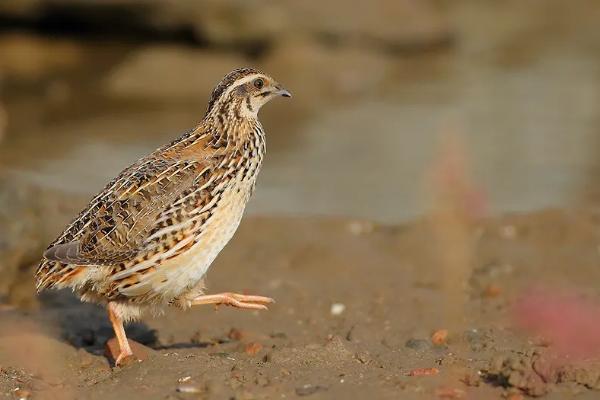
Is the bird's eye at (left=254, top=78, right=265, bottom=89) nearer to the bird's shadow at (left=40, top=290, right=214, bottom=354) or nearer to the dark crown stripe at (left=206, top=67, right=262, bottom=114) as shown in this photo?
the dark crown stripe at (left=206, top=67, right=262, bottom=114)

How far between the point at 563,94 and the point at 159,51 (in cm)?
659

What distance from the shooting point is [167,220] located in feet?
24.8

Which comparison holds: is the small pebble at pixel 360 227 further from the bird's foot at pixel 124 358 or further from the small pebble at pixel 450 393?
the small pebble at pixel 450 393

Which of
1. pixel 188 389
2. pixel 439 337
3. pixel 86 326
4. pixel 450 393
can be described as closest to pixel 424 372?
pixel 450 393

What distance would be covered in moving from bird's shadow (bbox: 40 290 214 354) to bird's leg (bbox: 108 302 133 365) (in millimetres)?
605

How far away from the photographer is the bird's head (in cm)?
799

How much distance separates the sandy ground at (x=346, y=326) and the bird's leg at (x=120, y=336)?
0.36 feet

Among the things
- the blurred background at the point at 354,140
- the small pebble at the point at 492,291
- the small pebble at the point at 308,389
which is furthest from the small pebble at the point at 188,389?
the small pebble at the point at 492,291

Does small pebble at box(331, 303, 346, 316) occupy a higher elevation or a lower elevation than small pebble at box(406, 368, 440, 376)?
higher

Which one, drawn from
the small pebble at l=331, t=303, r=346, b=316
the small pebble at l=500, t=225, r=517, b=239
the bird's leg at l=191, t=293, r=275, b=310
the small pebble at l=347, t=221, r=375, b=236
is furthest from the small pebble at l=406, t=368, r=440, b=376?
the small pebble at l=347, t=221, r=375, b=236

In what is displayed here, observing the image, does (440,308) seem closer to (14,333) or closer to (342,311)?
(342,311)

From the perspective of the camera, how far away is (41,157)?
49.6ft

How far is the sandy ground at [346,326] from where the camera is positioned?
655 cm

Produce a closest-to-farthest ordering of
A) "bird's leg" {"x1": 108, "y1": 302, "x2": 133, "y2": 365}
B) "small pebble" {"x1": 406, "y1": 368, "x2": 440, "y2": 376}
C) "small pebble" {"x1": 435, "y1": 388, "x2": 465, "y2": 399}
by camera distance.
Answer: "small pebble" {"x1": 435, "y1": 388, "x2": 465, "y2": 399}
"small pebble" {"x1": 406, "y1": 368, "x2": 440, "y2": 376}
"bird's leg" {"x1": 108, "y1": 302, "x2": 133, "y2": 365}
